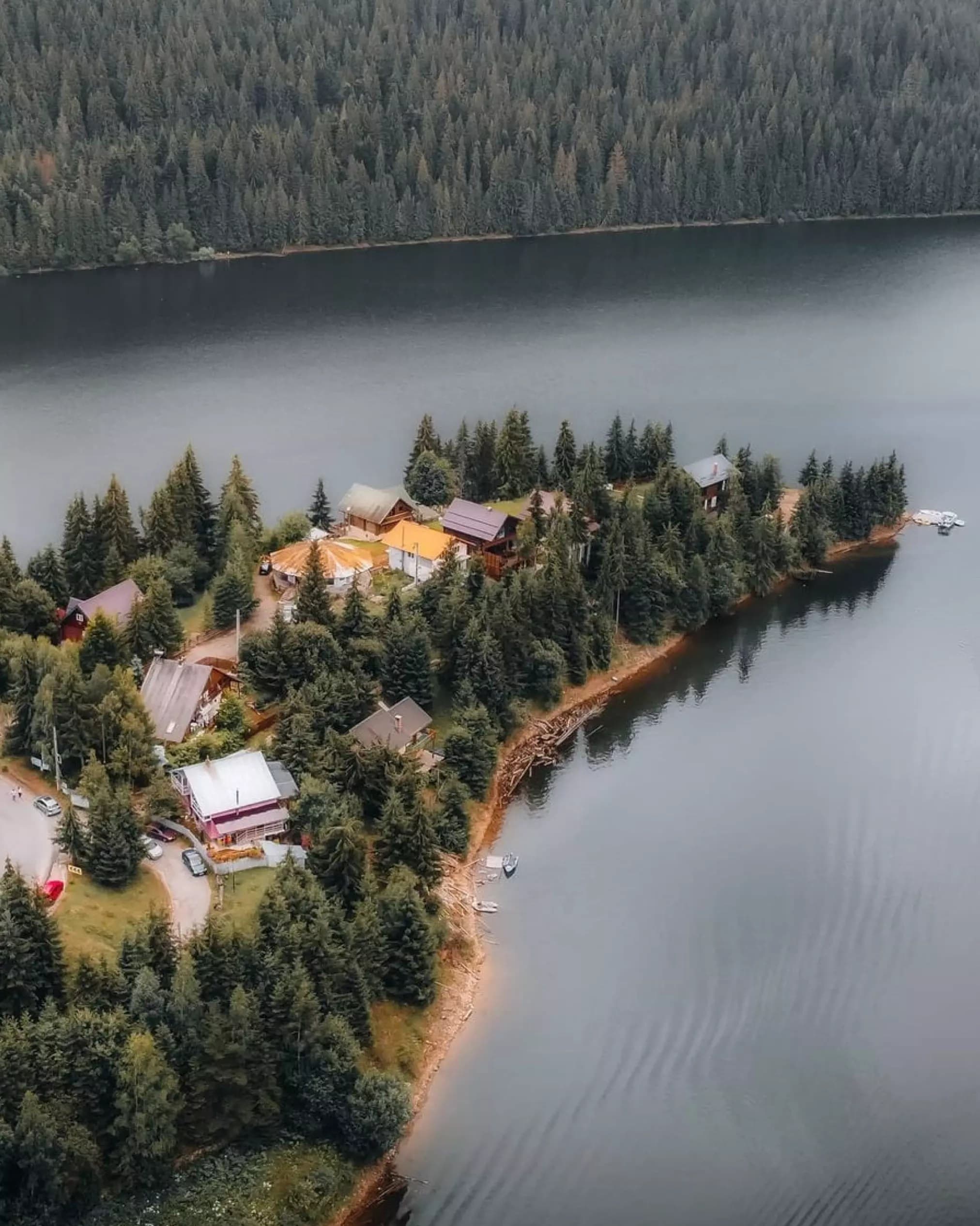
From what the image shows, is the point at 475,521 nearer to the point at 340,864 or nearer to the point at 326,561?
the point at 326,561

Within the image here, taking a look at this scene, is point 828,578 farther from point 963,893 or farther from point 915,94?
point 915,94

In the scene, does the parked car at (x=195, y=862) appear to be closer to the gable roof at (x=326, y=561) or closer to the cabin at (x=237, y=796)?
the cabin at (x=237, y=796)

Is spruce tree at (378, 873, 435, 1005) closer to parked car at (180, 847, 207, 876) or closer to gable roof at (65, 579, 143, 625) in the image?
parked car at (180, 847, 207, 876)

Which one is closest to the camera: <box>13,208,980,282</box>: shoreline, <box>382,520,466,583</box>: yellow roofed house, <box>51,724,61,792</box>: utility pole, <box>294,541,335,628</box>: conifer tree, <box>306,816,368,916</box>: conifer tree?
<box>306,816,368,916</box>: conifer tree

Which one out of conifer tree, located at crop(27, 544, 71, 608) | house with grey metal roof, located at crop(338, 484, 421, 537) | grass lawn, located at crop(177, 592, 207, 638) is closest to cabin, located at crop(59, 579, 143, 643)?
conifer tree, located at crop(27, 544, 71, 608)

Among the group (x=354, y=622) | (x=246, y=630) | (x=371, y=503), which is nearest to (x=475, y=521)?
(x=371, y=503)

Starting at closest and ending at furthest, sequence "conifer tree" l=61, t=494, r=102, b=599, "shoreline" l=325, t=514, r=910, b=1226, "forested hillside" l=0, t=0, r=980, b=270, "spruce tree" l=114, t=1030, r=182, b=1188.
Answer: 1. "spruce tree" l=114, t=1030, r=182, b=1188
2. "shoreline" l=325, t=514, r=910, b=1226
3. "conifer tree" l=61, t=494, r=102, b=599
4. "forested hillside" l=0, t=0, r=980, b=270
